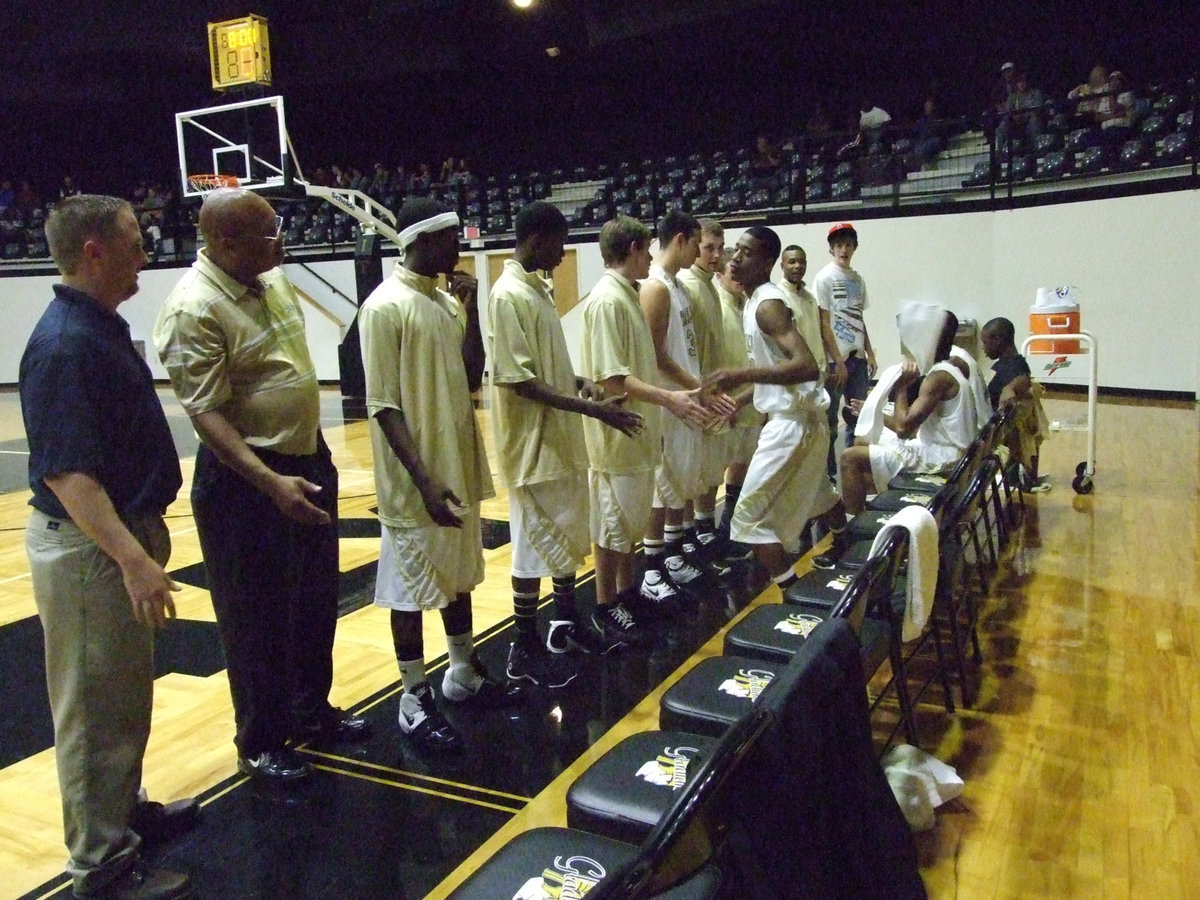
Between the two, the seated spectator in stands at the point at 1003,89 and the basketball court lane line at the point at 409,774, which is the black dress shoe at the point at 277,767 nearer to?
the basketball court lane line at the point at 409,774

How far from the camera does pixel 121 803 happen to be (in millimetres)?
2186

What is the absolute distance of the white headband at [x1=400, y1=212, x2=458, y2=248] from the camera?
2719 mm

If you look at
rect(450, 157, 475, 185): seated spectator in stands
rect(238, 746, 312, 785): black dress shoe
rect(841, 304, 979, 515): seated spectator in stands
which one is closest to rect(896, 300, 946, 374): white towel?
rect(841, 304, 979, 515): seated spectator in stands

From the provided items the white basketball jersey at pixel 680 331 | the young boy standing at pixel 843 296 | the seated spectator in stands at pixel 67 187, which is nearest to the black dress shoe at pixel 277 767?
the white basketball jersey at pixel 680 331

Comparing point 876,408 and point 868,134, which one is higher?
point 868,134

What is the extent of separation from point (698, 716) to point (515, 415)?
1277 millimetres

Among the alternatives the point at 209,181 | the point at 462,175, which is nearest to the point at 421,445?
the point at 209,181

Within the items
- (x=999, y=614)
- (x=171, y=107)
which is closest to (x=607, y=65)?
(x=171, y=107)

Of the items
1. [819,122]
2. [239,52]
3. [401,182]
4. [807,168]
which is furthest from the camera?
[401,182]

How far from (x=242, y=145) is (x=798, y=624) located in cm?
1117

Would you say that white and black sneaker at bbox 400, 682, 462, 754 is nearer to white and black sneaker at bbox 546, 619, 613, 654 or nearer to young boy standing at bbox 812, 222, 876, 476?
white and black sneaker at bbox 546, 619, 613, 654

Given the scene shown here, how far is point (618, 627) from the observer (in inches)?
143

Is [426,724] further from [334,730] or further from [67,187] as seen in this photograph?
[67,187]

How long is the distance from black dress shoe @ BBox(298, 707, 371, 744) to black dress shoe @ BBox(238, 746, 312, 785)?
0.65 ft
